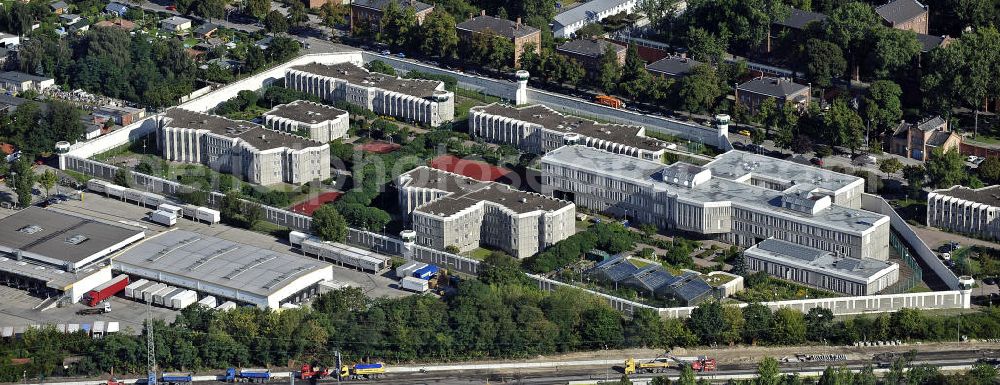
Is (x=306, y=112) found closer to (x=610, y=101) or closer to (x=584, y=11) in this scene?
(x=610, y=101)

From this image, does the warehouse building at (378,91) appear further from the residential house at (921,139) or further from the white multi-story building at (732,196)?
the residential house at (921,139)

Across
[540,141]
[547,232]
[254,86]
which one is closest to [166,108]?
[254,86]

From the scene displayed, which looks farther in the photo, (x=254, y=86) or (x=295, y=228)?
(x=254, y=86)

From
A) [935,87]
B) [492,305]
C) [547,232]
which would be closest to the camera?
[492,305]

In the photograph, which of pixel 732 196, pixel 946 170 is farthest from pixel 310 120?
pixel 946 170

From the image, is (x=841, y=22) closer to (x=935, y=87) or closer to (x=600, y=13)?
(x=935, y=87)

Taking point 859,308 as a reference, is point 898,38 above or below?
above

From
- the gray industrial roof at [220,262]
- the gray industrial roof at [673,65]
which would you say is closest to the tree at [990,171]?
the gray industrial roof at [673,65]

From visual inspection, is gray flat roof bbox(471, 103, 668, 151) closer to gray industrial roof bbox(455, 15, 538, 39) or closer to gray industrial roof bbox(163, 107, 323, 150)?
gray industrial roof bbox(163, 107, 323, 150)
